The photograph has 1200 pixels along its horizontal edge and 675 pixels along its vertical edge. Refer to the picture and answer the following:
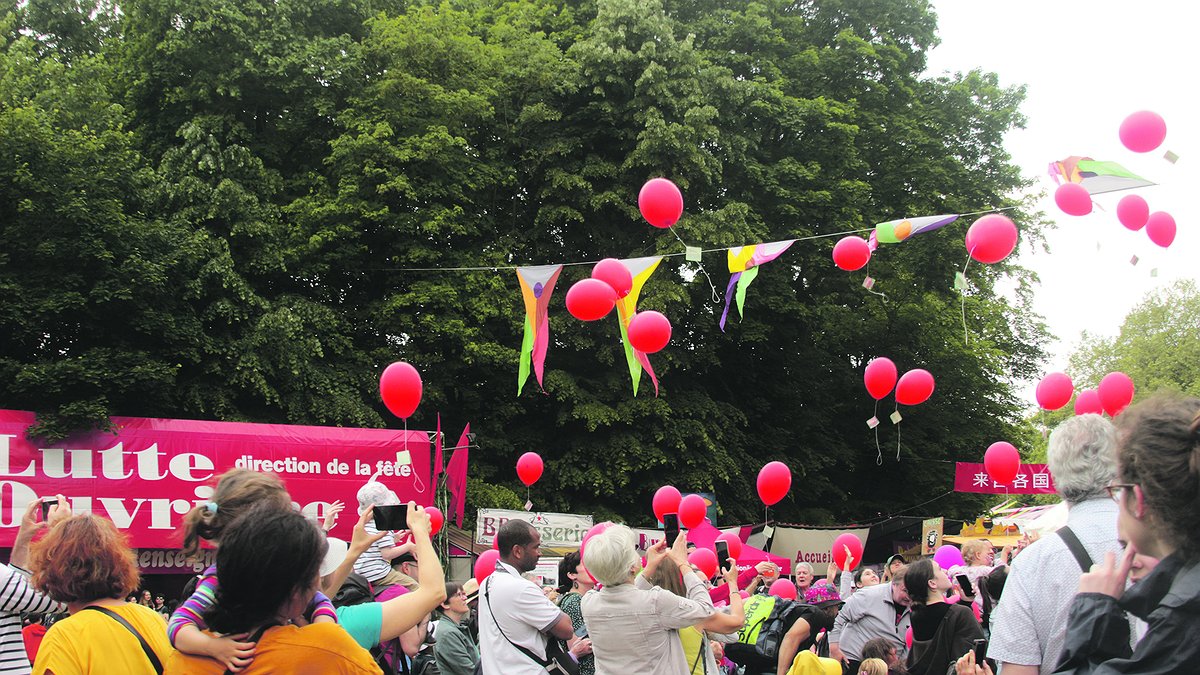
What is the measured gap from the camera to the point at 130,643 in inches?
117

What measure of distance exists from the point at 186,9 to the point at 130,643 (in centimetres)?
1619

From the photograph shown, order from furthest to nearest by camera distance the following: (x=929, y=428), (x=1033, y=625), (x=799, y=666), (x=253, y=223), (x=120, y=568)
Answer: (x=929, y=428) < (x=253, y=223) < (x=799, y=666) < (x=120, y=568) < (x=1033, y=625)

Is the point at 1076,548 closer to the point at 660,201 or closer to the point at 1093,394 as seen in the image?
the point at 660,201

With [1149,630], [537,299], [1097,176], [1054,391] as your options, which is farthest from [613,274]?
[1149,630]

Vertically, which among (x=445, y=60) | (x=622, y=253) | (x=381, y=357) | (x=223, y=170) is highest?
Result: (x=445, y=60)

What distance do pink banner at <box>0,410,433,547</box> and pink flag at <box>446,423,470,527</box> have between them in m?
0.50

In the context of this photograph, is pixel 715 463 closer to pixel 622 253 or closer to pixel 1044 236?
pixel 622 253

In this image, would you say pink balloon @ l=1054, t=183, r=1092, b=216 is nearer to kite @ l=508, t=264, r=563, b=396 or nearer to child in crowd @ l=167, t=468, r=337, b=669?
kite @ l=508, t=264, r=563, b=396

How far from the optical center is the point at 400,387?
820 cm

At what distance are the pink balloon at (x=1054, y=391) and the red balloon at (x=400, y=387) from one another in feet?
17.3

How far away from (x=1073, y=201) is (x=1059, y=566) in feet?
19.6

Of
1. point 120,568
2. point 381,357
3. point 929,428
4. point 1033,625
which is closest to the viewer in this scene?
point 1033,625

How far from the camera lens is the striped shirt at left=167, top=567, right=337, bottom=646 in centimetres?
263

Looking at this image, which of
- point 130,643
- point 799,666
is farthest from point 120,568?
point 799,666
